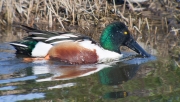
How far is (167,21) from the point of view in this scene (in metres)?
8.90

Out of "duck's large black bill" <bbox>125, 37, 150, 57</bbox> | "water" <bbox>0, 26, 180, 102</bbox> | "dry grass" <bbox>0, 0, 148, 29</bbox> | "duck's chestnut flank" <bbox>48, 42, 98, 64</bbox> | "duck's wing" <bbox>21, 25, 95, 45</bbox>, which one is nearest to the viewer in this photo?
"water" <bbox>0, 26, 180, 102</bbox>

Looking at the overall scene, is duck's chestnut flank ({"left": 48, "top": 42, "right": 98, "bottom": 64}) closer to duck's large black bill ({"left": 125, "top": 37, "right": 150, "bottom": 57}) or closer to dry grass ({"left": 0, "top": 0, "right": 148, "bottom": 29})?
duck's large black bill ({"left": 125, "top": 37, "right": 150, "bottom": 57})

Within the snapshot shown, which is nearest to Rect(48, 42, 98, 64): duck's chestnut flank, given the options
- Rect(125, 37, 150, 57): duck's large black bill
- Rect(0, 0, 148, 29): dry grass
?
Rect(125, 37, 150, 57): duck's large black bill

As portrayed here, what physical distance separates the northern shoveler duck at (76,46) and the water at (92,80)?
0.51ft

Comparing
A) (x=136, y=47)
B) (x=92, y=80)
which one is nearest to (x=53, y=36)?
(x=136, y=47)

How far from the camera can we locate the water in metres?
5.10

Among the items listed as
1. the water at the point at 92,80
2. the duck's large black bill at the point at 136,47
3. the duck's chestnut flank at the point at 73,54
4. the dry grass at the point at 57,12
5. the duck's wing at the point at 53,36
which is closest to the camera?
the water at the point at 92,80

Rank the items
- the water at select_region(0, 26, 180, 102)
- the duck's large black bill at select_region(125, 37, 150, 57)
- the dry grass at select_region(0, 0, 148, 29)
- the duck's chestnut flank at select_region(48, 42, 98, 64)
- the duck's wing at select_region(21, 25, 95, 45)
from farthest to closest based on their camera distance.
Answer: the dry grass at select_region(0, 0, 148, 29)
the duck's large black bill at select_region(125, 37, 150, 57)
the duck's wing at select_region(21, 25, 95, 45)
the duck's chestnut flank at select_region(48, 42, 98, 64)
the water at select_region(0, 26, 180, 102)

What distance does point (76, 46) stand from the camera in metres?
6.88

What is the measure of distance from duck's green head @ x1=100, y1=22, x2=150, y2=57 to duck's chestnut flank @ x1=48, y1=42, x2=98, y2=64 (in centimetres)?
33

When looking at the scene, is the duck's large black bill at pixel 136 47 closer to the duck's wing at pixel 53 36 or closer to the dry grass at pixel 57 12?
the duck's wing at pixel 53 36

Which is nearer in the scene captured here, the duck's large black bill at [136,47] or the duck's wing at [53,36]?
the duck's wing at [53,36]

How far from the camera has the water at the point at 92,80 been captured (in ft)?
16.7

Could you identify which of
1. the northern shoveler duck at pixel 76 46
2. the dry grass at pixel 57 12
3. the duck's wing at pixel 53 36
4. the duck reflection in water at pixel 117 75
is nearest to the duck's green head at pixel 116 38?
the northern shoveler duck at pixel 76 46
